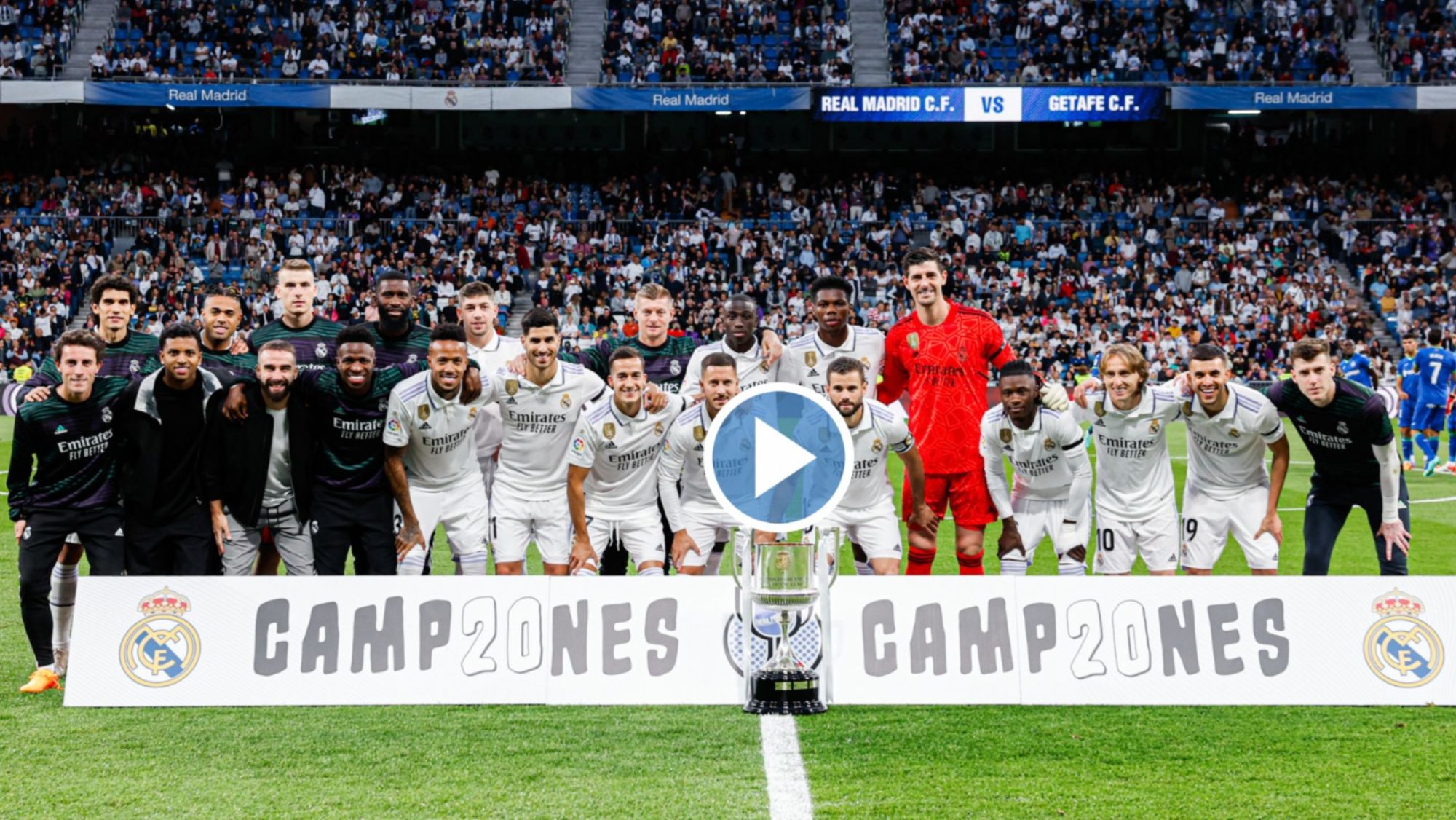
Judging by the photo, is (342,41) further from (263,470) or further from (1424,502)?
(263,470)

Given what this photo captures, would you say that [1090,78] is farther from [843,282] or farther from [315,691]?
[315,691]

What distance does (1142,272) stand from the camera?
3192cm

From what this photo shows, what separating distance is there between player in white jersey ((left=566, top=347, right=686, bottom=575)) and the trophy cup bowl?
186cm

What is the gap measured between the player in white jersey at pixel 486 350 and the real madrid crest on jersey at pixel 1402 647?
469 cm

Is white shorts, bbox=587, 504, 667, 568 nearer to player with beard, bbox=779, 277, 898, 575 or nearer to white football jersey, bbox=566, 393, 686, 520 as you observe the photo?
white football jersey, bbox=566, 393, 686, 520

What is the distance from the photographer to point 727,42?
3556cm

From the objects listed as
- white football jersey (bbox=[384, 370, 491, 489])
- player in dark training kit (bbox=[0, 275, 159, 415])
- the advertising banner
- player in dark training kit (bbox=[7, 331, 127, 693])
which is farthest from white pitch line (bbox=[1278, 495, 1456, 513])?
player in dark training kit (bbox=[7, 331, 127, 693])

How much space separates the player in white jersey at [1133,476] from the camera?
310 inches

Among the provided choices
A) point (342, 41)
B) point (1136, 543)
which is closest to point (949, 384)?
point (1136, 543)

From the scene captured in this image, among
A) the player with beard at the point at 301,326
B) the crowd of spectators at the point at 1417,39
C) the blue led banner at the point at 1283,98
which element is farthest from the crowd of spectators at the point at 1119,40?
the player with beard at the point at 301,326

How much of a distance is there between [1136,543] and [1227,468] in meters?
0.66

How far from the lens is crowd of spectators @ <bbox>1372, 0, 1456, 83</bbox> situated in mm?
33938

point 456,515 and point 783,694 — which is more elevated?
point 456,515
